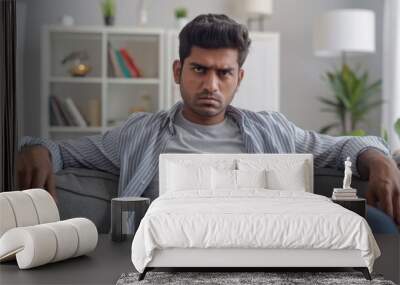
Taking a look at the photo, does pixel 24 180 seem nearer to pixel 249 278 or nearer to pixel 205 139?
pixel 205 139

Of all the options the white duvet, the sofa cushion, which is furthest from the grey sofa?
the white duvet

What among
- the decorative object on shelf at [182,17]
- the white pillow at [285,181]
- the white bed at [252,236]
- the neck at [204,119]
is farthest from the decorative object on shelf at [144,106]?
the white bed at [252,236]

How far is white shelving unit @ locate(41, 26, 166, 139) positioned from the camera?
5.81 m

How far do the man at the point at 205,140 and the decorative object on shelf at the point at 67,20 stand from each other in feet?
2.88

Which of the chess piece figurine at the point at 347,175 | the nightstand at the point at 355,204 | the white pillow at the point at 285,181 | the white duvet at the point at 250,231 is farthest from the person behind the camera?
the white pillow at the point at 285,181

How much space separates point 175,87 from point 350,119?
4.70ft

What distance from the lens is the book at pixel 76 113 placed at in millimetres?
5840

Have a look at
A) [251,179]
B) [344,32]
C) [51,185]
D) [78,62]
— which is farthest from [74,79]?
[344,32]

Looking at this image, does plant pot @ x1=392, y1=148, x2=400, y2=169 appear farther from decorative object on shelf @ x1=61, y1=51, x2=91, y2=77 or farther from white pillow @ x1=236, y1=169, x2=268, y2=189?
decorative object on shelf @ x1=61, y1=51, x2=91, y2=77

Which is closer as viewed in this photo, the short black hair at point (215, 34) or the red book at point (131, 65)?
the short black hair at point (215, 34)

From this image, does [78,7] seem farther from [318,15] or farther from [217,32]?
[318,15]

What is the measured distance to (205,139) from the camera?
18.8 ft

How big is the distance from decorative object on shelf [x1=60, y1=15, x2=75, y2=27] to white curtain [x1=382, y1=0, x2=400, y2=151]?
8.23ft

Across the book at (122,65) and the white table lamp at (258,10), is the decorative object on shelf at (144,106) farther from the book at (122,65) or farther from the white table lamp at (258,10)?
the white table lamp at (258,10)
